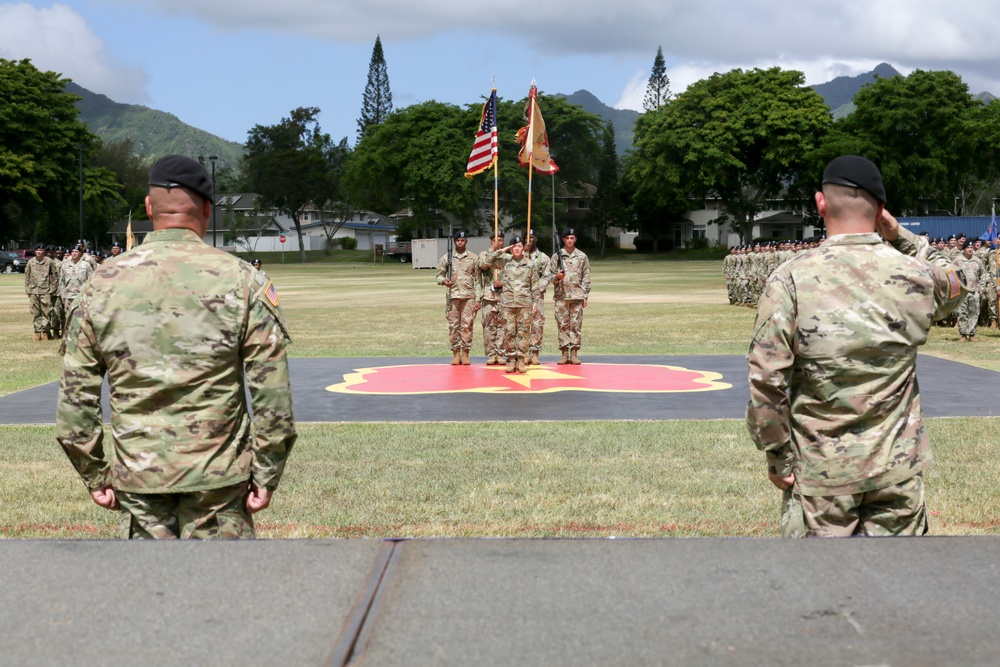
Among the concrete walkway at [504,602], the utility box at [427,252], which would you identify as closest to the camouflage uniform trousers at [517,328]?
the concrete walkway at [504,602]

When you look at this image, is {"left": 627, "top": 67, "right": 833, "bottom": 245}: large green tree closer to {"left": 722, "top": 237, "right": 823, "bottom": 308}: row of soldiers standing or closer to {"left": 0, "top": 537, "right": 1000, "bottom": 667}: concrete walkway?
{"left": 722, "top": 237, "right": 823, "bottom": 308}: row of soldiers standing

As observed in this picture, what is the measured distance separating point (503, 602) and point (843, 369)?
2.08m

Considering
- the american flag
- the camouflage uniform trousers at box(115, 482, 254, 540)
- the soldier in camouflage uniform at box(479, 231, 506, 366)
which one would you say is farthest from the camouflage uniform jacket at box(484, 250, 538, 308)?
the camouflage uniform trousers at box(115, 482, 254, 540)

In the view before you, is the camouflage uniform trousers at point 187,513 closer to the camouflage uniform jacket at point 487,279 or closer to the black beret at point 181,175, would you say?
the black beret at point 181,175

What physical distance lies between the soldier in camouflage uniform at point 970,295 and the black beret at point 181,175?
17.5 m

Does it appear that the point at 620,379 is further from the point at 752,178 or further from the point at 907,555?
the point at 752,178

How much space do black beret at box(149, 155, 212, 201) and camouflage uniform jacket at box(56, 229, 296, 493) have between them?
0.16 m

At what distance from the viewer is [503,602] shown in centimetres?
241

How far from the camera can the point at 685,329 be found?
2405cm

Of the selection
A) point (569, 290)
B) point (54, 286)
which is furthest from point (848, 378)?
point (54, 286)

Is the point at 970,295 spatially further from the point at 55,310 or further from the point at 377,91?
the point at 377,91

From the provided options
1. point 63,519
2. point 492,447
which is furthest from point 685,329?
point 63,519

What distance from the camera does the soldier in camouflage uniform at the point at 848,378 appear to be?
405 centimetres

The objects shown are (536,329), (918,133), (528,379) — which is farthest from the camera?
(918,133)
